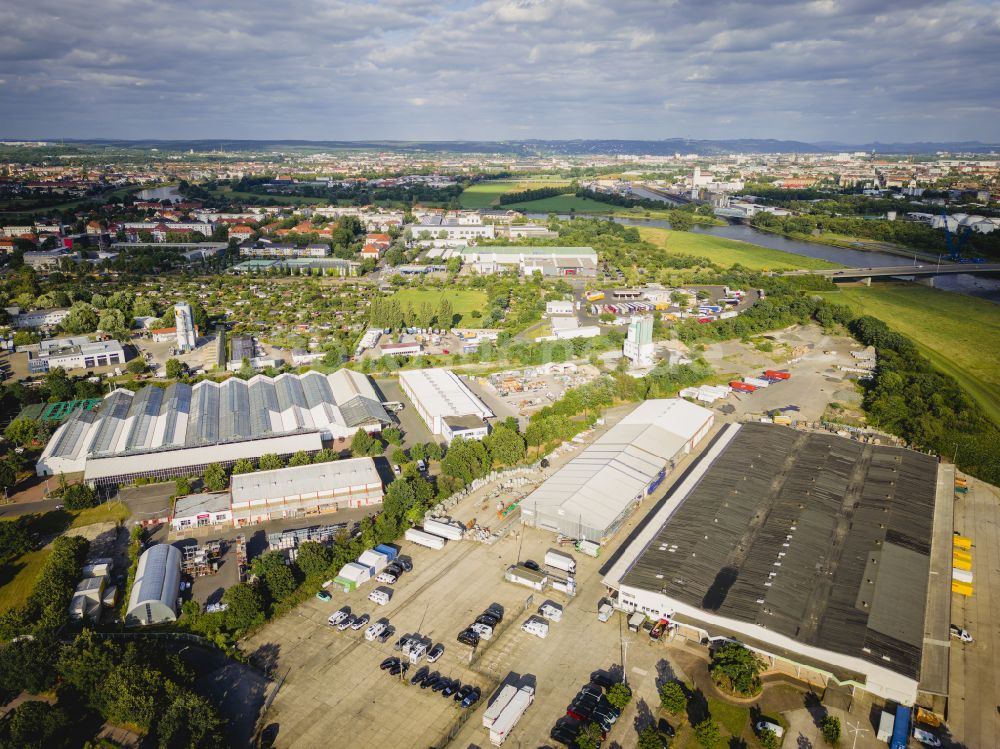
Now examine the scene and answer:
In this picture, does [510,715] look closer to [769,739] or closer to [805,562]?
[769,739]

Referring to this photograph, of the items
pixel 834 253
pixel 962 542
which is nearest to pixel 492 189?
pixel 834 253

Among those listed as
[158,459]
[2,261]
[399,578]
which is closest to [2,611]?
[158,459]

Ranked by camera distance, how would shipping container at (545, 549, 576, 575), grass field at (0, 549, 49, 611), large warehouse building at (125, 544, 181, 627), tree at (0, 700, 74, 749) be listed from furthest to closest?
shipping container at (545, 549, 576, 575) < grass field at (0, 549, 49, 611) < large warehouse building at (125, 544, 181, 627) < tree at (0, 700, 74, 749)

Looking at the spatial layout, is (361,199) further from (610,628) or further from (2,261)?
(610,628)

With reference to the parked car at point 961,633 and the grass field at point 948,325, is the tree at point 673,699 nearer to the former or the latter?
the parked car at point 961,633

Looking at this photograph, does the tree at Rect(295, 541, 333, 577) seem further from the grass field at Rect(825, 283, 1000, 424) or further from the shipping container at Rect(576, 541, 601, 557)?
the grass field at Rect(825, 283, 1000, 424)

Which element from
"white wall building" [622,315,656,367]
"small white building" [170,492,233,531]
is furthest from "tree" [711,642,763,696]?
"white wall building" [622,315,656,367]
